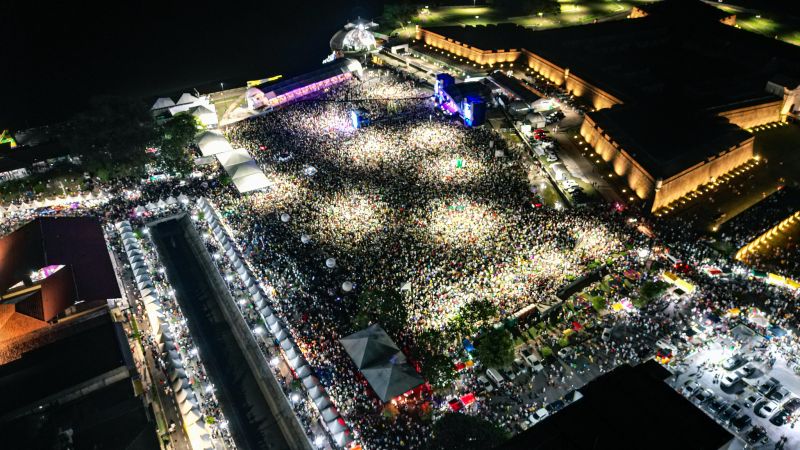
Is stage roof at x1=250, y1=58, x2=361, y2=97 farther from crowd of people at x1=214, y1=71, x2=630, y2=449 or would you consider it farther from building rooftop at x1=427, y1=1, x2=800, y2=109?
building rooftop at x1=427, y1=1, x2=800, y2=109

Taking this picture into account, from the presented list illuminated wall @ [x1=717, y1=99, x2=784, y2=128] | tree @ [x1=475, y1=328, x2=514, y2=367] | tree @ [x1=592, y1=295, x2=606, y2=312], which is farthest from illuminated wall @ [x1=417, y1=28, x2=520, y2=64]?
tree @ [x1=475, y1=328, x2=514, y2=367]

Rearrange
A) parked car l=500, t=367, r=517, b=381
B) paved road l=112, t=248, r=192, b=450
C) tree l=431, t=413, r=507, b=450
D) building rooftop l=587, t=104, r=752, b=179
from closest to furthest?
tree l=431, t=413, r=507, b=450 → paved road l=112, t=248, r=192, b=450 → parked car l=500, t=367, r=517, b=381 → building rooftop l=587, t=104, r=752, b=179

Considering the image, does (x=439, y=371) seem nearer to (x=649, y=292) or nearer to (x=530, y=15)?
(x=649, y=292)

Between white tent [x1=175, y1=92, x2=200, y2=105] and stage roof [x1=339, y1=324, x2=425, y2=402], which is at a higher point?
white tent [x1=175, y1=92, x2=200, y2=105]

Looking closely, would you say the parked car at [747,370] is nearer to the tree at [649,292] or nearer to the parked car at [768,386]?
the parked car at [768,386]

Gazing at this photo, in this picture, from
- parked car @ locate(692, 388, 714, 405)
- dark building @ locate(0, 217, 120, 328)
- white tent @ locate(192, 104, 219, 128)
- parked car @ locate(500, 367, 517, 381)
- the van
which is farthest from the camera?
white tent @ locate(192, 104, 219, 128)

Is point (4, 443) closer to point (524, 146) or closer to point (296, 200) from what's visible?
point (296, 200)

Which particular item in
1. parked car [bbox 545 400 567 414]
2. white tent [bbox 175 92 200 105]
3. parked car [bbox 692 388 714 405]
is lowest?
parked car [bbox 692 388 714 405]

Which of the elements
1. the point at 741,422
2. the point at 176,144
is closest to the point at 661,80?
the point at 741,422
